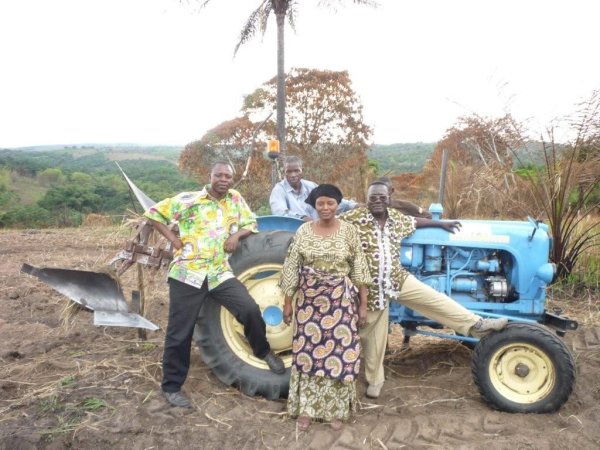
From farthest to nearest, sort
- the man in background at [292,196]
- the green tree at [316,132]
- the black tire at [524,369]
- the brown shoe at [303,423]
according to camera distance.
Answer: the green tree at [316,132], the man in background at [292,196], the black tire at [524,369], the brown shoe at [303,423]

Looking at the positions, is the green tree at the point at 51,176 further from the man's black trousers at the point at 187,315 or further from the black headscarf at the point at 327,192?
the black headscarf at the point at 327,192

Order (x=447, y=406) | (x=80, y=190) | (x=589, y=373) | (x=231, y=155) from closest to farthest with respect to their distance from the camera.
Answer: (x=447, y=406) → (x=589, y=373) → (x=231, y=155) → (x=80, y=190)

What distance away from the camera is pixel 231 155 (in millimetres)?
15562

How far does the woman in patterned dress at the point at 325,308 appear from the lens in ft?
11.5

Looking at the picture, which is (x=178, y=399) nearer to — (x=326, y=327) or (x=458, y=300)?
(x=326, y=327)

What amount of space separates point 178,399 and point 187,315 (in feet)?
1.85

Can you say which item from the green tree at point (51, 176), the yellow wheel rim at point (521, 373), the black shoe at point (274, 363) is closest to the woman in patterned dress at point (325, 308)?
the black shoe at point (274, 363)

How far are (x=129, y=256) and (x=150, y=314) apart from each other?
1939 mm

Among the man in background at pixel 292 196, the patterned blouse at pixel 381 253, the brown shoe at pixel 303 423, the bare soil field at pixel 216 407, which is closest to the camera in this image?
the bare soil field at pixel 216 407

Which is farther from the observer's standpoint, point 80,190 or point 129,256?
point 80,190

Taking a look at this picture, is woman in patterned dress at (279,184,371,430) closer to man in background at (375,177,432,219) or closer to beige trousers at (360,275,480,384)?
beige trousers at (360,275,480,384)

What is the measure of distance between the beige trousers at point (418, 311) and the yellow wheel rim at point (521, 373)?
294mm

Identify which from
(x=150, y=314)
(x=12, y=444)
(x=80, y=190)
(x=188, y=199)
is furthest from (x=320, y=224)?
(x=80, y=190)

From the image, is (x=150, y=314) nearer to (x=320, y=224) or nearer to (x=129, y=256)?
(x=129, y=256)
